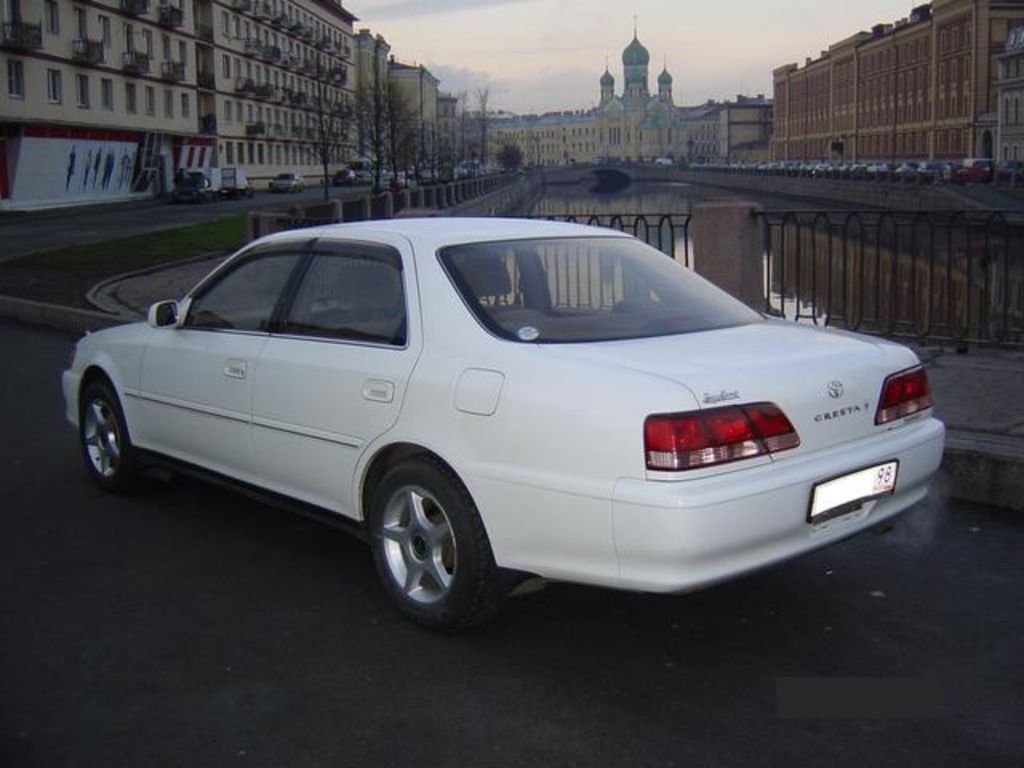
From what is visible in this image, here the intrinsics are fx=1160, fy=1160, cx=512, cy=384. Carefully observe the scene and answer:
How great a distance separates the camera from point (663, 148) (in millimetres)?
185500

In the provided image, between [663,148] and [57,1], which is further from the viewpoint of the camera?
[663,148]

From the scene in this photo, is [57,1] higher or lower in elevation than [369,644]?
higher

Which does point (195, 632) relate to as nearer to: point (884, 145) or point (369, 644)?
point (369, 644)

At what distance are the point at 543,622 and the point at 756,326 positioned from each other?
1.49 metres

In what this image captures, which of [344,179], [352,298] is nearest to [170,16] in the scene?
[344,179]

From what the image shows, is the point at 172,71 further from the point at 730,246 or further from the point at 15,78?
the point at 730,246

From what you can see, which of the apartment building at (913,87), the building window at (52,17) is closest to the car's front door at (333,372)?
the building window at (52,17)

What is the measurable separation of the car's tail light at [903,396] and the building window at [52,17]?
51.8m

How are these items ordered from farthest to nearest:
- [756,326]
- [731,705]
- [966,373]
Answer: [966,373], [756,326], [731,705]

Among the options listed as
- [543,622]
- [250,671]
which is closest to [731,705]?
[543,622]

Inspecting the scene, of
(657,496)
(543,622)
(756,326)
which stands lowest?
(543,622)

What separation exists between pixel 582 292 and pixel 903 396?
1364 millimetres

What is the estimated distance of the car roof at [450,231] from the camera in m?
4.80

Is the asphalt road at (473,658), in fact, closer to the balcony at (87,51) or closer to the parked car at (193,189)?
the balcony at (87,51)
